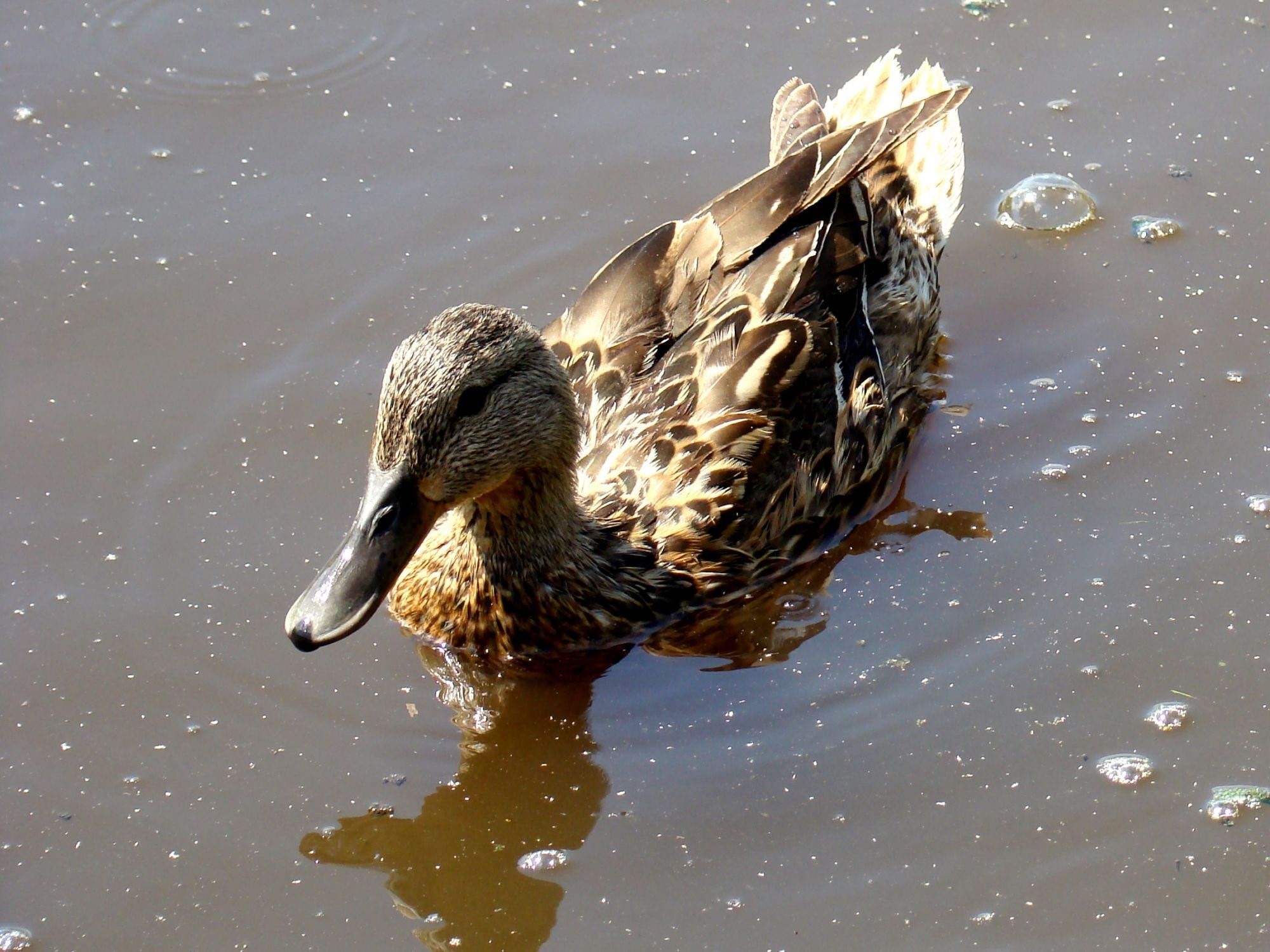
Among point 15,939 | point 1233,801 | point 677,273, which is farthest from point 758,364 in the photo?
point 15,939

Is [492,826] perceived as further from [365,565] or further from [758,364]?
[758,364]

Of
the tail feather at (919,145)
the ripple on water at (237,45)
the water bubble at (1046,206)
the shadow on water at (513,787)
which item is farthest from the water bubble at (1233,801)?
the ripple on water at (237,45)

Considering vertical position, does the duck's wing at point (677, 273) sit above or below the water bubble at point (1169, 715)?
above

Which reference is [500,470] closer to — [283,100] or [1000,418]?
[1000,418]

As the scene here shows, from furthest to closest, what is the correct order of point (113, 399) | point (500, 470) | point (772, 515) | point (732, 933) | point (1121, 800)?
point (113, 399), point (772, 515), point (500, 470), point (1121, 800), point (732, 933)

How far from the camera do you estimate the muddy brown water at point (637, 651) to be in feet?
16.7

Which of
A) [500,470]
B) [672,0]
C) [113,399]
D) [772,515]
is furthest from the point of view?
[672,0]

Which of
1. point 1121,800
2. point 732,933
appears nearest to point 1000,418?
point 1121,800

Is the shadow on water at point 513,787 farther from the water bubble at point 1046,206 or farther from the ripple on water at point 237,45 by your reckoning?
the ripple on water at point 237,45

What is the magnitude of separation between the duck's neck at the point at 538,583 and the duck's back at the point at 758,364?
14cm

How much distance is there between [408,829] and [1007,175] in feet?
14.1

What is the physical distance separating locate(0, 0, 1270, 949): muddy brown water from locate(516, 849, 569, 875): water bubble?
0.03 meters

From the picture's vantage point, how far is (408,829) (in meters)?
5.29

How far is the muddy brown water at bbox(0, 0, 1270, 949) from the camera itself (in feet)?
16.7
